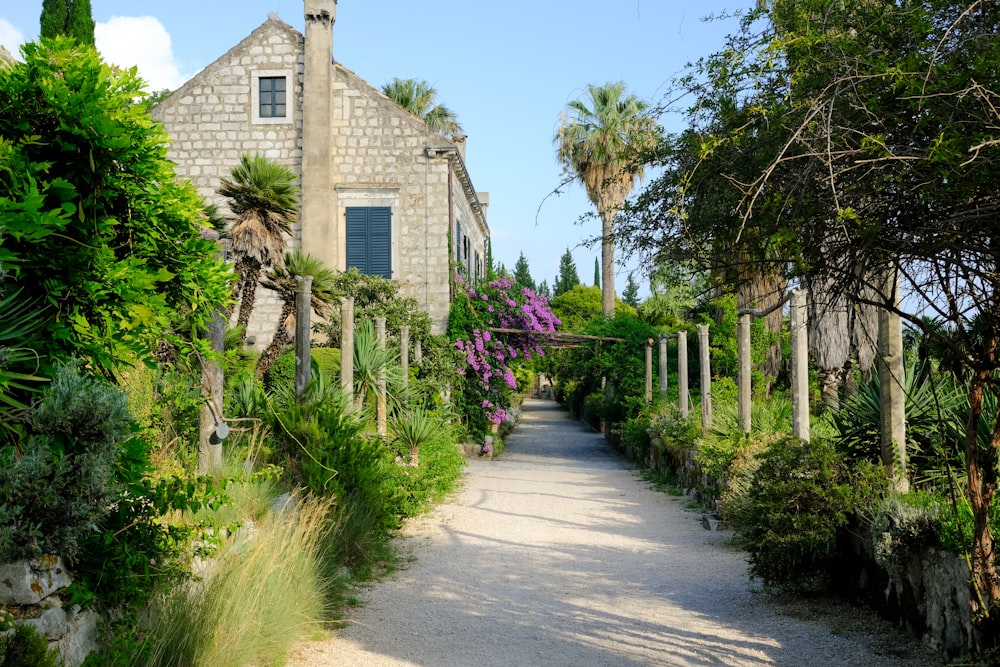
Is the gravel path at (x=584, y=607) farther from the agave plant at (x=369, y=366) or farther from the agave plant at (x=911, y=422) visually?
the agave plant at (x=369, y=366)

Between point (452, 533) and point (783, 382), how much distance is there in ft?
40.5

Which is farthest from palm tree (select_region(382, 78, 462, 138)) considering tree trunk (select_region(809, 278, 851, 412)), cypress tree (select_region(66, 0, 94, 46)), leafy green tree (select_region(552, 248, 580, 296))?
leafy green tree (select_region(552, 248, 580, 296))

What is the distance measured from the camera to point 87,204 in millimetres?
4660

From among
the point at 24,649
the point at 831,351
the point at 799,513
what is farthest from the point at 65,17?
the point at 24,649

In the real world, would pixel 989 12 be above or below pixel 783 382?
above

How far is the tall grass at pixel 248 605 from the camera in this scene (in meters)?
4.86

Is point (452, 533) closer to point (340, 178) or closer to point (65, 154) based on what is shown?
point (65, 154)

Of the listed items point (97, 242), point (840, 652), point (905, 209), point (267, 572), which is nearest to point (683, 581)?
point (840, 652)

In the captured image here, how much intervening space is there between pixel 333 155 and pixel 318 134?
1.93 ft

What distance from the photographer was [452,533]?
11227mm

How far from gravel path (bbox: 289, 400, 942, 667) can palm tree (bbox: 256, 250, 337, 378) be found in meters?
3.87

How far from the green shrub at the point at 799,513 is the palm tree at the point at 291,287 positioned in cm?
735

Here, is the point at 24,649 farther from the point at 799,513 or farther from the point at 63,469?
the point at 799,513

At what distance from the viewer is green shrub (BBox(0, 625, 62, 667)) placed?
140 inches
